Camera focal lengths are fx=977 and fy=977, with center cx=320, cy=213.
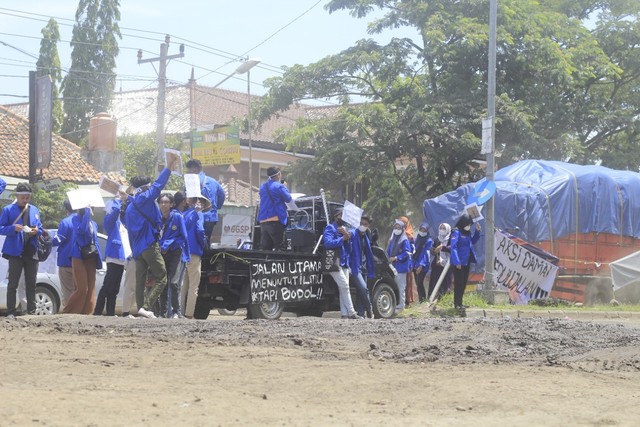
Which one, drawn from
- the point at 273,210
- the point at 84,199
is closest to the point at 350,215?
the point at 273,210

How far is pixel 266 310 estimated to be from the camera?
44.5 feet

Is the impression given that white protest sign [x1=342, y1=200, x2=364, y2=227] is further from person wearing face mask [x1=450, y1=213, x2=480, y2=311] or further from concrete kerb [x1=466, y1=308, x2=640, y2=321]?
concrete kerb [x1=466, y1=308, x2=640, y2=321]

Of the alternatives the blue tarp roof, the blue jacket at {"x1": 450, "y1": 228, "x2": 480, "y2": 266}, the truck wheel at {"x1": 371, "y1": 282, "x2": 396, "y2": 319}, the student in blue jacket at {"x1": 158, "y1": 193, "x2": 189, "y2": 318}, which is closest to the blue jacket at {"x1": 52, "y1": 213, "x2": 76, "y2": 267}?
the student in blue jacket at {"x1": 158, "y1": 193, "x2": 189, "y2": 318}

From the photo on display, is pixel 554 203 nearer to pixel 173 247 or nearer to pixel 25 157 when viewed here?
pixel 173 247

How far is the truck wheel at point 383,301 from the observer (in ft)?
51.6

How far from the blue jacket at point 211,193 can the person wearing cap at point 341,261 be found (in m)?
1.68

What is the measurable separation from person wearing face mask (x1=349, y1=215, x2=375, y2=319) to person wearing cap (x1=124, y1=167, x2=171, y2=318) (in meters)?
3.33

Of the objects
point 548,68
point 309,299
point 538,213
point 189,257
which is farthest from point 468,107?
point 189,257

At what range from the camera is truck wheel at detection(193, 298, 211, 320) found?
44.6 ft

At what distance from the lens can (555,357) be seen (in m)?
9.06

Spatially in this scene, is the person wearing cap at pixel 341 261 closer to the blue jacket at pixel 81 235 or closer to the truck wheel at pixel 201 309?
the truck wheel at pixel 201 309

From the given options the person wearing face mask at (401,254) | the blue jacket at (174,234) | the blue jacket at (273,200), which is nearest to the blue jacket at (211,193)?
the blue jacket at (273,200)

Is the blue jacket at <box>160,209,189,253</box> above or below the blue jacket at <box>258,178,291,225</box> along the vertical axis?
below

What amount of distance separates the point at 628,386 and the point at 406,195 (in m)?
21.6
